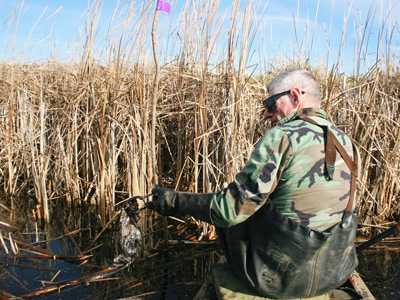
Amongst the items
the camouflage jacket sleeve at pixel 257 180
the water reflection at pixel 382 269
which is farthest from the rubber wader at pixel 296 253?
the water reflection at pixel 382 269

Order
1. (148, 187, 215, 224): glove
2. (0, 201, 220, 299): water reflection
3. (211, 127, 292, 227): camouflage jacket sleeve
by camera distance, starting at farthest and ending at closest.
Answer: (0, 201, 220, 299): water reflection, (148, 187, 215, 224): glove, (211, 127, 292, 227): camouflage jacket sleeve

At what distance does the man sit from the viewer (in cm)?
140

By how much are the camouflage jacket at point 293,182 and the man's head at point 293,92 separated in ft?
0.58

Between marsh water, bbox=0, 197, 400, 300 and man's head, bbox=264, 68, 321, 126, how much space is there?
1333mm

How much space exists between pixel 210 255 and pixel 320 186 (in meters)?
1.51

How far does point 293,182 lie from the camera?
1.42 m

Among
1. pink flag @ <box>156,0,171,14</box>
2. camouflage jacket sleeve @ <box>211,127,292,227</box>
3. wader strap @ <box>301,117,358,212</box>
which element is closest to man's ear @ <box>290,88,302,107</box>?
wader strap @ <box>301,117,358,212</box>

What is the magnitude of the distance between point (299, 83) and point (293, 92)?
0.05 metres

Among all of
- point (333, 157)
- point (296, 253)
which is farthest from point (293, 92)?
point (296, 253)

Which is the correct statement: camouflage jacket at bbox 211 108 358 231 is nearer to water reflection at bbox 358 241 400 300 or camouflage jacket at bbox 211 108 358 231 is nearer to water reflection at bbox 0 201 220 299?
water reflection at bbox 0 201 220 299

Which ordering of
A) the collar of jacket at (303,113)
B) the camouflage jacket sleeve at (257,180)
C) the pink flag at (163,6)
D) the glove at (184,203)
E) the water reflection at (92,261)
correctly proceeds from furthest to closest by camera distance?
the pink flag at (163,6), the water reflection at (92,261), the glove at (184,203), the collar of jacket at (303,113), the camouflage jacket sleeve at (257,180)

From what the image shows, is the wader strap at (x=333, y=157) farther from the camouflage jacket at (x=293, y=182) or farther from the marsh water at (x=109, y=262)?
the marsh water at (x=109, y=262)

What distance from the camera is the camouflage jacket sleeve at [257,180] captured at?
139cm

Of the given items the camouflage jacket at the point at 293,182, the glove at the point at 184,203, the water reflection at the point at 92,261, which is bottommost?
the water reflection at the point at 92,261
